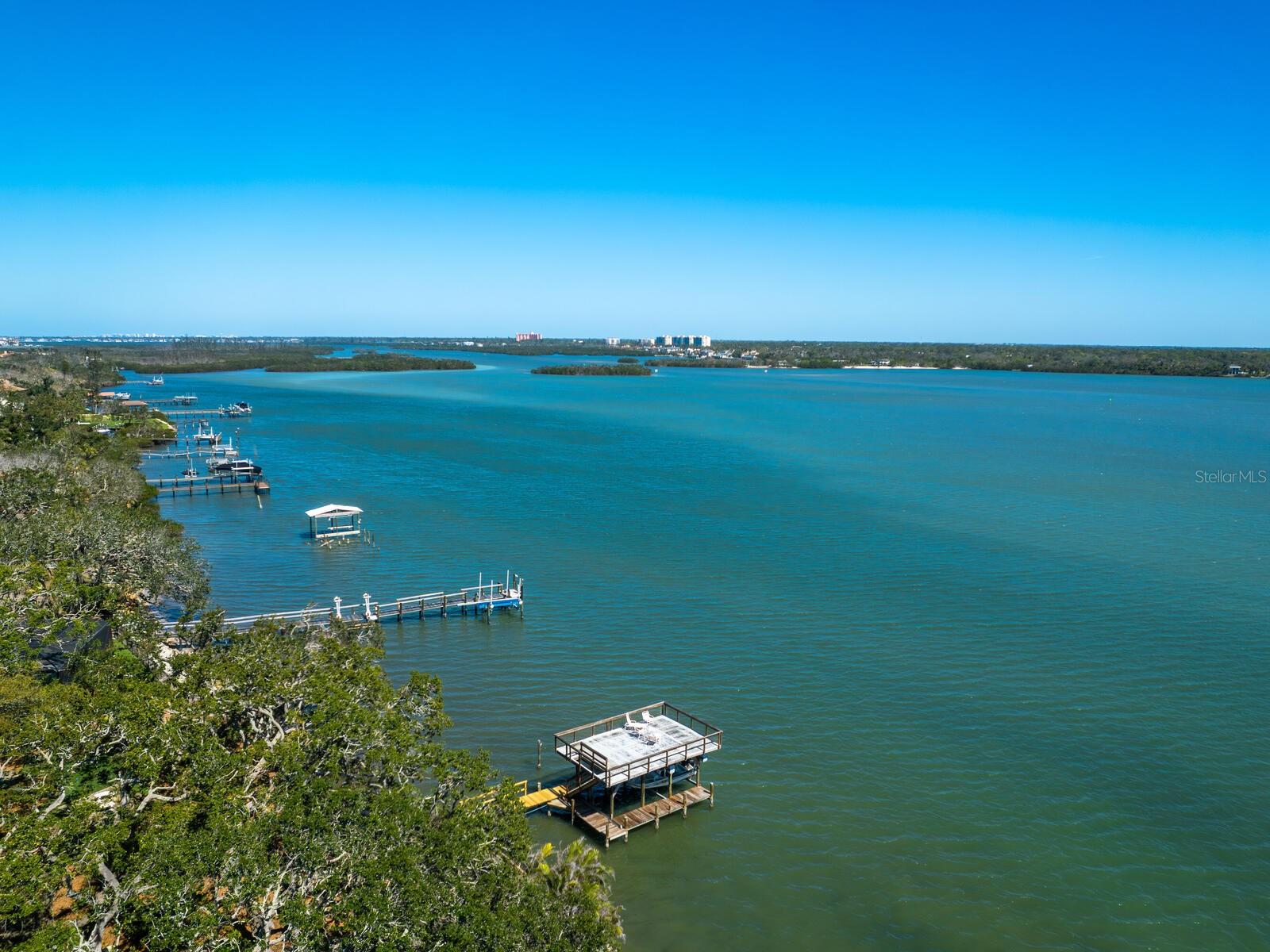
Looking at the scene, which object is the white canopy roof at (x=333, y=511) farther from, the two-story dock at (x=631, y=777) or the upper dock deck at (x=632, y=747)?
the two-story dock at (x=631, y=777)

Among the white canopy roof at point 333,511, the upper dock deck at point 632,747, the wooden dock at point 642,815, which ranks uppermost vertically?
the white canopy roof at point 333,511

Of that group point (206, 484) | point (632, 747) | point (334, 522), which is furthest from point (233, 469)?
point (632, 747)

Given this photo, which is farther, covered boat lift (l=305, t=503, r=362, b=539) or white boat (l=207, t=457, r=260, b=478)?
white boat (l=207, t=457, r=260, b=478)

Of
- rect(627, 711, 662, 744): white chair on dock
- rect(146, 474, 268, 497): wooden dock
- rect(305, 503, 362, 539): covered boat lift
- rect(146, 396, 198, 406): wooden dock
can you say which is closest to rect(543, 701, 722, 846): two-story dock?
rect(627, 711, 662, 744): white chair on dock

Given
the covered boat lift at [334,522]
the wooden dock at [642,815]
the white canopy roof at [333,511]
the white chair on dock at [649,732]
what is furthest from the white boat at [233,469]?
the wooden dock at [642,815]

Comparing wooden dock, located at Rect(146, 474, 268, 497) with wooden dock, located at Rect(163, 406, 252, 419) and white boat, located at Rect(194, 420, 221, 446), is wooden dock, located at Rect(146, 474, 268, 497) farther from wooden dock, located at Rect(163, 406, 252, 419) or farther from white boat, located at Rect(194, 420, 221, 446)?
wooden dock, located at Rect(163, 406, 252, 419)

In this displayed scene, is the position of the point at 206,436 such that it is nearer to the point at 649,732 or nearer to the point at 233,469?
the point at 233,469
